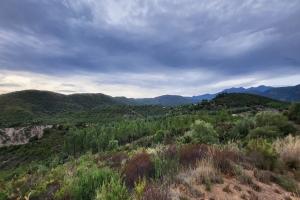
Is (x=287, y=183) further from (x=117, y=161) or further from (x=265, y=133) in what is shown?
(x=265, y=133)

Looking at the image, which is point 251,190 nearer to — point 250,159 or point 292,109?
point 250,159

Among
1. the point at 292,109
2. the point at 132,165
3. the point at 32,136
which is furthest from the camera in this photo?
the point at 32,136

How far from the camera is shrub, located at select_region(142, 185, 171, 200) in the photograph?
6.12m

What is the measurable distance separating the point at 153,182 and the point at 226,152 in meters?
3.78

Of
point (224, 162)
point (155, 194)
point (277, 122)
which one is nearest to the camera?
point (155, 194)

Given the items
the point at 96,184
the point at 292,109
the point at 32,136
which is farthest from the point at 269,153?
the point at 32,136

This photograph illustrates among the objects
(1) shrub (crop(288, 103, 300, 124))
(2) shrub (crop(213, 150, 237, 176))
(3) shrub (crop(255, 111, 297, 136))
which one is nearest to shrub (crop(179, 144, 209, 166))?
(2) shrub (crop(213, 150, 237, 176))

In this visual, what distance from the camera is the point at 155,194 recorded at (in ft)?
20.5

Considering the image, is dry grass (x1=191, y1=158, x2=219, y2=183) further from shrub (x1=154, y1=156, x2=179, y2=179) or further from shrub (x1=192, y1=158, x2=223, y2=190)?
shrub (x1=154, y1=156, x2=179, y2=179)

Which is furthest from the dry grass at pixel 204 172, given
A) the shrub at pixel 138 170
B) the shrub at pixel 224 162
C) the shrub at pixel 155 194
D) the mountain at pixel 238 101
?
the mountain at pixel 238 101

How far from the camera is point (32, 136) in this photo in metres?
122

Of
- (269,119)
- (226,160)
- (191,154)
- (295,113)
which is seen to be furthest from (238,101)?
(226,160)

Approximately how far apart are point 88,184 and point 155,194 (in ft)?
6.09

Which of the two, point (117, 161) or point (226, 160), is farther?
point (117, 161)
